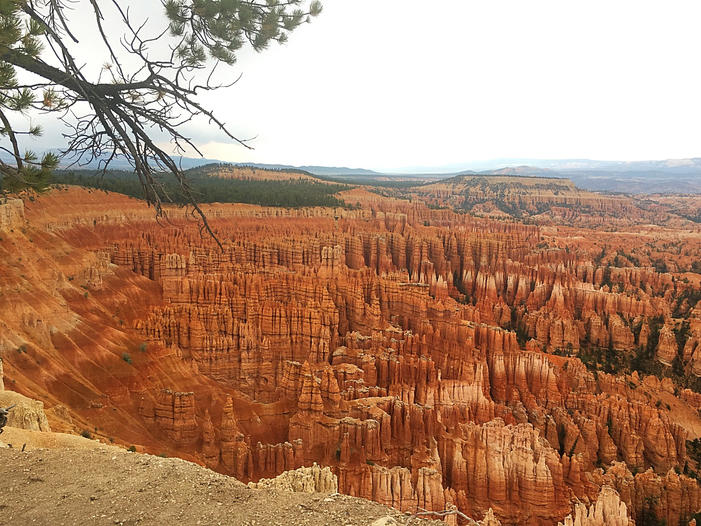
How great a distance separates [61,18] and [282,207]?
54197mm

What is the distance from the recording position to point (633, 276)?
1881 inches

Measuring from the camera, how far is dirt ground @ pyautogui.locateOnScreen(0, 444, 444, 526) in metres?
4.08

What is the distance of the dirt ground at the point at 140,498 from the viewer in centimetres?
408

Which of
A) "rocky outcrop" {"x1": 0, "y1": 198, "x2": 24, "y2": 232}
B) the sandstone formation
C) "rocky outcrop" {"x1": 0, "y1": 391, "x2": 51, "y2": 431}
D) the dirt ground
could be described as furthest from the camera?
"rocky outcrop" {"x1": 0, "y1": 198, "x2": 24, "y2": 232}

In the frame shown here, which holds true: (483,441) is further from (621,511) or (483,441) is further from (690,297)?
(690,297)

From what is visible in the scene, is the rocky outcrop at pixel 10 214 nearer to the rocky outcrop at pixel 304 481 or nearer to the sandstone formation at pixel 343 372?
the sandstone formation at pixel 343 372

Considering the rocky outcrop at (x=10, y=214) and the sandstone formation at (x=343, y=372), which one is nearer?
the sandstone formation at (x=343, y=372)

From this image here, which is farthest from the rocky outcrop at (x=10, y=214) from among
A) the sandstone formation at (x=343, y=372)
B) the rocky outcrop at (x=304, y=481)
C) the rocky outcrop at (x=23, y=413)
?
the rocky outcrop at (x=304, y=481)

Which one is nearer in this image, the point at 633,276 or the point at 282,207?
the point at 633,276

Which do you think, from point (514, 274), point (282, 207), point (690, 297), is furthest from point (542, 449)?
point (282, 207)

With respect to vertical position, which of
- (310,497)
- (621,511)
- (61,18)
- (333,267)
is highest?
(61,18)

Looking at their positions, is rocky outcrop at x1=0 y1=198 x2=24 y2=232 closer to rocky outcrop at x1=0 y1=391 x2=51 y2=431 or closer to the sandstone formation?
the sandstone formation

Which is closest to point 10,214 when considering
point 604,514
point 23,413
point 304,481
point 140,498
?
point 23,413

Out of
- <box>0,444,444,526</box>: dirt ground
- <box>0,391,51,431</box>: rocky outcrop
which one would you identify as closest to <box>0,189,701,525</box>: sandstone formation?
<box>0,444,444,526</box>: dirt ground
